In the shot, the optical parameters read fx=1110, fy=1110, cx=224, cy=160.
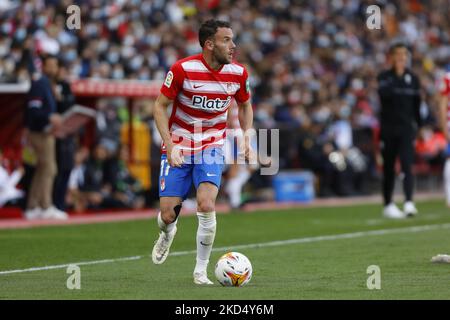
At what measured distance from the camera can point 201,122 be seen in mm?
9461

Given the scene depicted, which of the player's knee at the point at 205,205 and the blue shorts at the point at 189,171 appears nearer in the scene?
the player's knee at the point at 205,205

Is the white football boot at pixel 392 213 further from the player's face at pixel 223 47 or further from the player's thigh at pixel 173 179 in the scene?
the player's face at pixel 223 47

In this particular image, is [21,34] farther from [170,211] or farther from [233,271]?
[233,271]

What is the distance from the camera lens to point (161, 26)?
2616 centimetres

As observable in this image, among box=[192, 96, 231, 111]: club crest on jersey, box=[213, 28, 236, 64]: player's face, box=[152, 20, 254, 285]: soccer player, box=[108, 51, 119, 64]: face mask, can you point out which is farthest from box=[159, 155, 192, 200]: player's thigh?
box=[108, 51, 119, 64]: face mask

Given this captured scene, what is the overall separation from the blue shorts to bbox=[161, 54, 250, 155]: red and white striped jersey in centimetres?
8

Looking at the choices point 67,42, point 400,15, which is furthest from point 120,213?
point 400,15

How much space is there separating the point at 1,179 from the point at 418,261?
878cm

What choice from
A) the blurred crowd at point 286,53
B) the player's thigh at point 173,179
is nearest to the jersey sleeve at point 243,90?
the player's thigh at point 173,179

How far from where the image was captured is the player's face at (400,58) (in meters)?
17.0

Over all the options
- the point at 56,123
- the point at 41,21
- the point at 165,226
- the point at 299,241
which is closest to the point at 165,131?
the point at 165,226

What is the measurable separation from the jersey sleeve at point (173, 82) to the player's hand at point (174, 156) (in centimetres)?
47

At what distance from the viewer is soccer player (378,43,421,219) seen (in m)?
17.1
